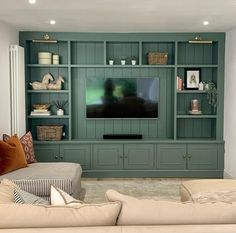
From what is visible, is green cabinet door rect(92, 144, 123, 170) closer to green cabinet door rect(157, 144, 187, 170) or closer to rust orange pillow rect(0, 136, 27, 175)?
green cabinet door rect(157, 144, 187, 170)

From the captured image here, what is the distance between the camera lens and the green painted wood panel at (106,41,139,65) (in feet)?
23.2

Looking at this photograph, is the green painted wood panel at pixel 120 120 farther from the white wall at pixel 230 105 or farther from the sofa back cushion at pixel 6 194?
the sofa back cushion at pixel 6 194

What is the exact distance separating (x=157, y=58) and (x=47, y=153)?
237cm

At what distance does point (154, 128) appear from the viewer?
23.5ft

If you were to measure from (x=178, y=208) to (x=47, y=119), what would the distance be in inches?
201

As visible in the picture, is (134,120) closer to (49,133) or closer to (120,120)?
(120,120)

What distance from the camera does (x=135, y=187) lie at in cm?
621

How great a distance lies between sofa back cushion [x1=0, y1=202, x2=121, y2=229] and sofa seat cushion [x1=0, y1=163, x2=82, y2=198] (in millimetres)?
2428

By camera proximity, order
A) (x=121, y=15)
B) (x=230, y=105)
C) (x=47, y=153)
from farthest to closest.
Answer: (x=47, y=153) → (x=230, y=105) → (x=121, y=15)

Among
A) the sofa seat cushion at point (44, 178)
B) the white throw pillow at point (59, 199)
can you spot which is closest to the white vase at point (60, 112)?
the sofa seat cushion at point (44, 178)

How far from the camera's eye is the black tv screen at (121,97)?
700 centimetres

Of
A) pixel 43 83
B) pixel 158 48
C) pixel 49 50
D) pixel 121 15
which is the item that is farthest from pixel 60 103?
pixel 121 15

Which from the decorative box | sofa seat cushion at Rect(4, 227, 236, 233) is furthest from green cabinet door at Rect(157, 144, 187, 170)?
sofa seat cushion at Rect(4, 227, 236, 233)

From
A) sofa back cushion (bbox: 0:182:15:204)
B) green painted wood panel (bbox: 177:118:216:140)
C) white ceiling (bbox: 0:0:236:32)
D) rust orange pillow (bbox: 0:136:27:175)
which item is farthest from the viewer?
green painted wood panel (bbox: 177:118:216:140)
